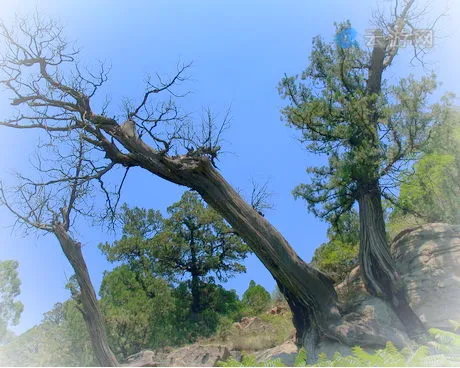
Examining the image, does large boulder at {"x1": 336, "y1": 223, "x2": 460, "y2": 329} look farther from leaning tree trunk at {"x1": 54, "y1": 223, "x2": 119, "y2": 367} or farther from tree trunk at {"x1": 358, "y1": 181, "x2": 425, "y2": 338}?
leaning tree trunk at {"x1": 54, "y1": 223, "x2": 119, "y2": 367}

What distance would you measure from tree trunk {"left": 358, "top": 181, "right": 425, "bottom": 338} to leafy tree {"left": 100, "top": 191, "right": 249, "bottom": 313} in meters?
12.9

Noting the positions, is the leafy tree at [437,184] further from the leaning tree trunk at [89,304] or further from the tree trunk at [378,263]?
the leaning tree trunk at [89,304]

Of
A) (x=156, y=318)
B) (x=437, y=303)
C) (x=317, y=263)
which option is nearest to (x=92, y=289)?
(x=437, y=303)

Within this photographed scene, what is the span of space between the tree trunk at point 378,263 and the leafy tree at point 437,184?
106cm

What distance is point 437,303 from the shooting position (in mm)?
11328

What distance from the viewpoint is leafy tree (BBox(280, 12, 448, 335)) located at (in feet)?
40.8

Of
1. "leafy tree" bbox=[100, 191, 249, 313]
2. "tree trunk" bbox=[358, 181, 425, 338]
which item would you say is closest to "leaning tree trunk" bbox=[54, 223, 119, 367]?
"tree trunk" bbox=[358, 181, 425, 338]

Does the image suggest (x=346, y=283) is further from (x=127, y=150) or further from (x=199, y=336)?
(x=199, y=336)

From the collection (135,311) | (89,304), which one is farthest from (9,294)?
(89,304)

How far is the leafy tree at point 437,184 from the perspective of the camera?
44.0ft

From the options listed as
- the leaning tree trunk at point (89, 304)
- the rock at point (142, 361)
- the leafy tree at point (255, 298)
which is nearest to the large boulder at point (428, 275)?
the rock at point (142, 361)

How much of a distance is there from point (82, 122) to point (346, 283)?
8625mm

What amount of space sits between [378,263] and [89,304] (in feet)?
24.0

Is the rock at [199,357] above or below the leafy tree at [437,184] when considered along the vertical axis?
below
